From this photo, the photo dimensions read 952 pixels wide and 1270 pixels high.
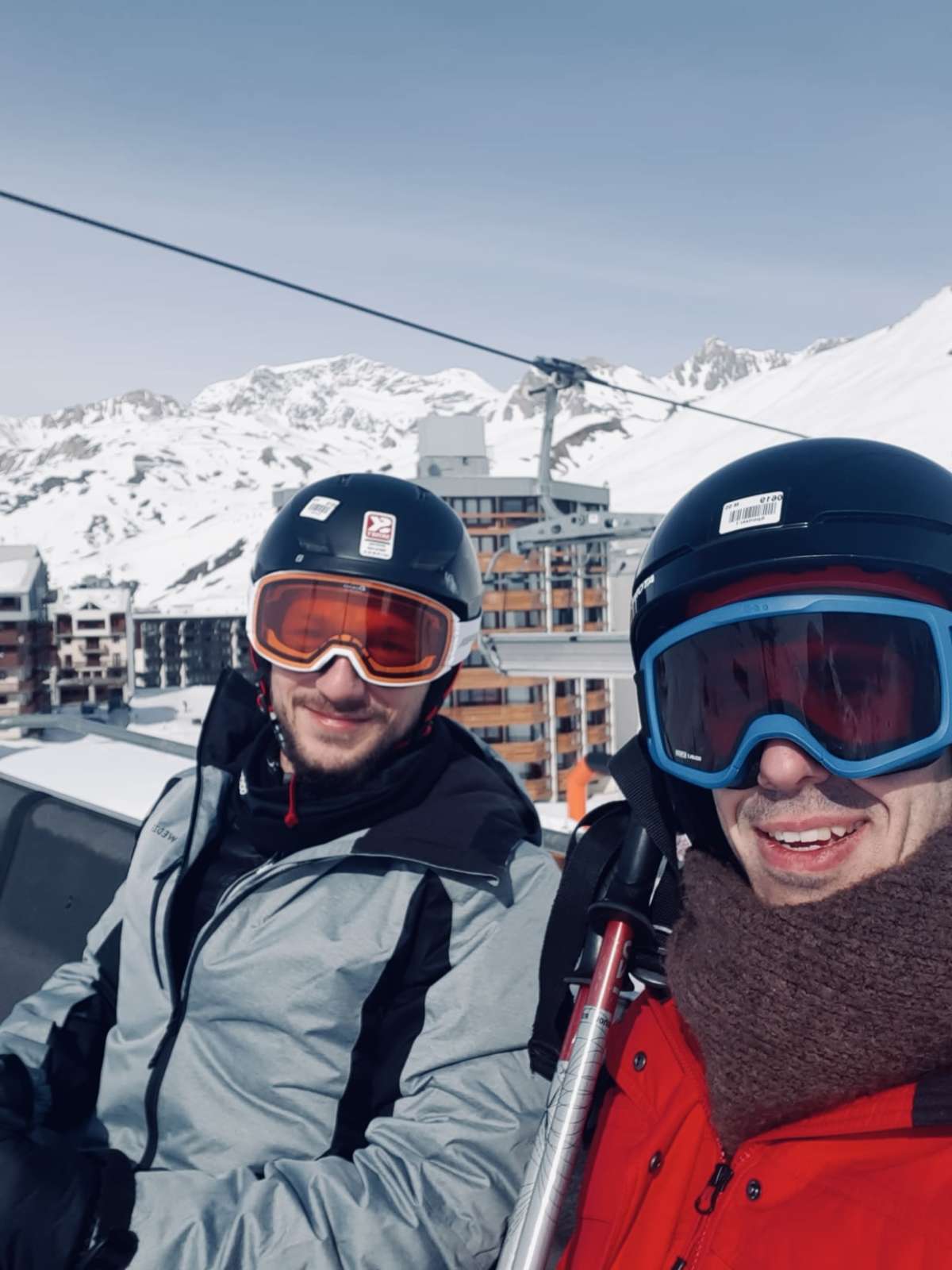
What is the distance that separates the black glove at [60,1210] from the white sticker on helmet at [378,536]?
1.52 meters

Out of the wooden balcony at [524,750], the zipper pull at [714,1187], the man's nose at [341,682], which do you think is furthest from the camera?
the wooden balcony at [524,750]

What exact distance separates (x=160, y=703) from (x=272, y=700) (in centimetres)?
9152

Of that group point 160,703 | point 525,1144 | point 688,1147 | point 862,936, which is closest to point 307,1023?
point 525,1144

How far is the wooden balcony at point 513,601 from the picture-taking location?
191 ft

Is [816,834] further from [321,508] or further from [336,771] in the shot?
[321,508]

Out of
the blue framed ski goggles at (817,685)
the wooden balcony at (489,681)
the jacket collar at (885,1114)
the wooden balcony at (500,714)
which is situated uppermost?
the blue framed ski goggles at (817,685)

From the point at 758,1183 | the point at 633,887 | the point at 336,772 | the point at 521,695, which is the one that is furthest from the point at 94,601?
the point at 758,1183

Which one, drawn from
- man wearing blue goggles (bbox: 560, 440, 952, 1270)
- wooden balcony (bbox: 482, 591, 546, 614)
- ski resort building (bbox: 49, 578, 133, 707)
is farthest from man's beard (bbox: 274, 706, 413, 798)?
ski resort building (bbox: 49, 578, 133, 707)

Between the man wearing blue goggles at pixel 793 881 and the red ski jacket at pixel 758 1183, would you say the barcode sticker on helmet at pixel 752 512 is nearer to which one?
the man wearing blue goggles at pixel 793 881

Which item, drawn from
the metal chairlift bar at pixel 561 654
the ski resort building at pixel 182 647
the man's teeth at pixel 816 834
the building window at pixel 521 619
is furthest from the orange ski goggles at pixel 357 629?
the ski resort building at pixel 182 647

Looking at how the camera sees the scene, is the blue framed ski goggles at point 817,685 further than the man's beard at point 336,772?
No

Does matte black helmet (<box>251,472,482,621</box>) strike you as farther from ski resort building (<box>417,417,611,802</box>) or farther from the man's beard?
ski resort building (<box>417,417,611,802</box>)

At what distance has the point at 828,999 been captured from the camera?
136 centimetres

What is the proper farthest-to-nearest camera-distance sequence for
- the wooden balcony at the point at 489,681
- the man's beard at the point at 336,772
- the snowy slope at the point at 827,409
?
the snowy slope at the point at 827,409, the wooden balcony at the point at 489,681, the man's beard at the point at 336,772
